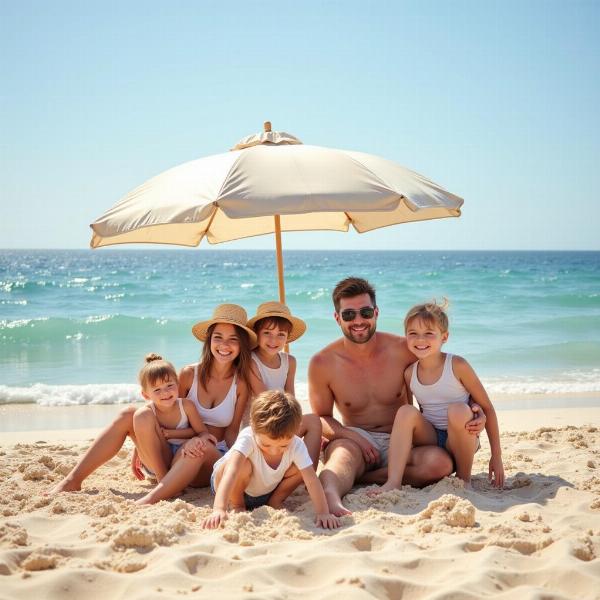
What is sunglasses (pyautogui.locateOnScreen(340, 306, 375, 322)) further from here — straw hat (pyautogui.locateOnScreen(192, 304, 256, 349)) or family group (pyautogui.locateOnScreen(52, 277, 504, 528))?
straw hat (pyautogui.locateOnScreen(192, 304, 256, 349))

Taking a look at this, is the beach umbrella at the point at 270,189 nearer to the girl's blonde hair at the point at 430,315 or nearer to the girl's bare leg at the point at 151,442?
the girl's blonde hair at the point at 430,315

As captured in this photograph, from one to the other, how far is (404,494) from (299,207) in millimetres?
1912

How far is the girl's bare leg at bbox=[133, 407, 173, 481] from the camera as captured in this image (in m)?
4.36

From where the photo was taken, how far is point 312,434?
4.53m

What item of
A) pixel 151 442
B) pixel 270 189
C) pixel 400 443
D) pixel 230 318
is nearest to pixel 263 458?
pixel 151 442

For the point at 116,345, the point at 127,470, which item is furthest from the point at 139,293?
the point at 127,470

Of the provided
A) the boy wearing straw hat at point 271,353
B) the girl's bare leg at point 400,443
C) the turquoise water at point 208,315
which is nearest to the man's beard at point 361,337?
the boy wearing straw hat at point 271,353

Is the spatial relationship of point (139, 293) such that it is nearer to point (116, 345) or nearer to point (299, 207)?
point (116, 345)

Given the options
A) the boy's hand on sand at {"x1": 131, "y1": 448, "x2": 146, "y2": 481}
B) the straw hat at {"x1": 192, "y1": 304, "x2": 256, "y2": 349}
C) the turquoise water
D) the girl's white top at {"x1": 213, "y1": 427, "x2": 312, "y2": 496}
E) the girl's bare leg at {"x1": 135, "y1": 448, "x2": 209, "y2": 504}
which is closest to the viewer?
the girl's white top at {"x1": 213, "y1": 427, "x2": 312, "y2": 496}

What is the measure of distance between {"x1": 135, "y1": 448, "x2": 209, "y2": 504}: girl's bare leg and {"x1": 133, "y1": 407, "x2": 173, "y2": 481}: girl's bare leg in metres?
0.13

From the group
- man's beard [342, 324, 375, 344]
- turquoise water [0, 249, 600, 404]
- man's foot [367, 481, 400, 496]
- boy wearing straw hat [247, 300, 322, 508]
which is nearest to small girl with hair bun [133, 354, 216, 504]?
boy wearing straw hat [247, 300, 322, 508]

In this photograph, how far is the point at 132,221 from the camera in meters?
4.23

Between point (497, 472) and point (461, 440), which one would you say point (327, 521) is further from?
point (497, 472)

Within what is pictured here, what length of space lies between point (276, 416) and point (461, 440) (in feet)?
4.56
